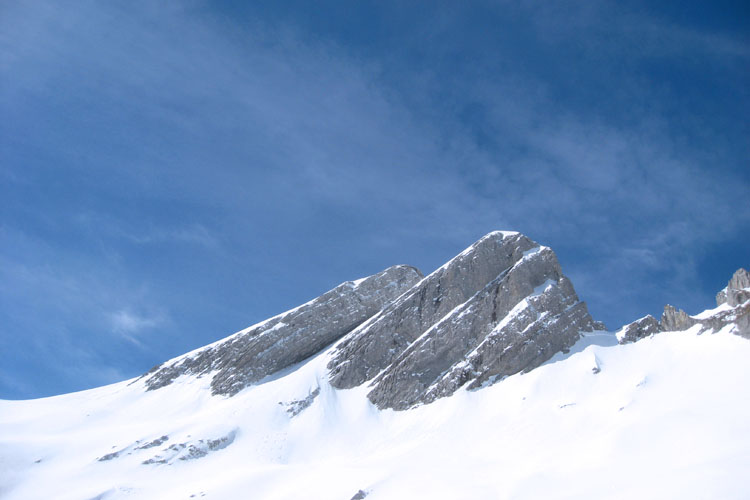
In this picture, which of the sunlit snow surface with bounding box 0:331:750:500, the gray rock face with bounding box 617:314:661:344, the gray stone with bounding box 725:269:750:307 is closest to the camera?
the sunlit snow surface with bounding box 0:331:750:500

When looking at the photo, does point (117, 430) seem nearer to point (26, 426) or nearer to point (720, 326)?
point (26, 426)

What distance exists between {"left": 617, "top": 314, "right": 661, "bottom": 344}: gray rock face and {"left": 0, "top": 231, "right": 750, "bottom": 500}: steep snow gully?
0.86ft

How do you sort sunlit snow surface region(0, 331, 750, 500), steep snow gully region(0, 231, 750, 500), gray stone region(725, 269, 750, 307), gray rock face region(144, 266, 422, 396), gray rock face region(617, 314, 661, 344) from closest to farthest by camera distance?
sunlit snow surface region(0, 331, 750, 500) → steep snow gully region(0, 231, 750, 500) → gray stone region(725, 269, 750, 307) → gray rock face region(617, 314, 661, 344) → gray rock face region(144, 266, 422, 396)

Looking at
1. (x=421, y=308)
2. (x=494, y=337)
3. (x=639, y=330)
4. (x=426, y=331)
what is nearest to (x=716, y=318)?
(x=639, y=330)

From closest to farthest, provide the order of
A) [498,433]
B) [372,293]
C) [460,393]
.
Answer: [498,433] < [460,393] < [372,293]

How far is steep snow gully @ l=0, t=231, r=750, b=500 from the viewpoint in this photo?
44531mm

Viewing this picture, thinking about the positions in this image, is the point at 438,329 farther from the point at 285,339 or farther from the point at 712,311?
the point at 712,311

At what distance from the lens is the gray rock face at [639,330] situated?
68.2 m

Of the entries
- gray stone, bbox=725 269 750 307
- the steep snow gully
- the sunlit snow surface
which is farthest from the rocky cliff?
the sunlit snow surface

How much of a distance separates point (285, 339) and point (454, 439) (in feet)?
126

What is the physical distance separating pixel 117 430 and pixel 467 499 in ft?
160

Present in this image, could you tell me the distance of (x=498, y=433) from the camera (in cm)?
5572

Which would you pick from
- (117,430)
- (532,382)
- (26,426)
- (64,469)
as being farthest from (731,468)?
(26,426)

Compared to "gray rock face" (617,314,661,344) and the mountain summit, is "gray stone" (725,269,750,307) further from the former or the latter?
the mountain summit
